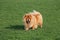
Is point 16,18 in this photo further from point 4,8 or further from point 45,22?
point 4,8

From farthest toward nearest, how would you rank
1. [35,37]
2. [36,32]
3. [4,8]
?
[4,8], [36,32], [35,37]

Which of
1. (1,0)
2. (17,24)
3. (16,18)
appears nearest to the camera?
(17,24)

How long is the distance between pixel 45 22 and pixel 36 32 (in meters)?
2.20

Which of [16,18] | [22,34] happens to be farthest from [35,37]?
[16,18]

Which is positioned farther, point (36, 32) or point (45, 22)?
point (45, 22)

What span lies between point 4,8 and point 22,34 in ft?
25.6

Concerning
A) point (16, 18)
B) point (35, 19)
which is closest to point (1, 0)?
point (16, 18)

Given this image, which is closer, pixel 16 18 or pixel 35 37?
pixel 35 37

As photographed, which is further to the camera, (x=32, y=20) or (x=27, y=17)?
(x=32, y=20)

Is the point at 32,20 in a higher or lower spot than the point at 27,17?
lower

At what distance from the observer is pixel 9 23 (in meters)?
12.4

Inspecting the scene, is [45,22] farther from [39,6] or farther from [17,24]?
[39,6]

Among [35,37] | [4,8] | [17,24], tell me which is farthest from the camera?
[4,8]

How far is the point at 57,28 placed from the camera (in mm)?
11188
